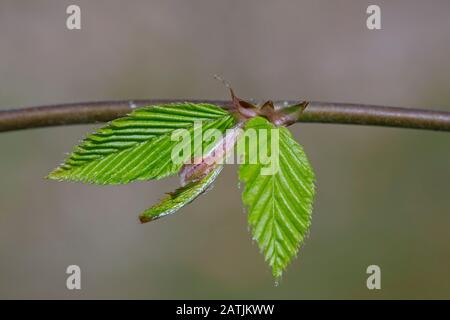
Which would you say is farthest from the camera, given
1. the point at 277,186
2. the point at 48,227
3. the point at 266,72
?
the point at 266,72

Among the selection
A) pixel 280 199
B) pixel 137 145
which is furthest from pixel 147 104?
pixel 280 199

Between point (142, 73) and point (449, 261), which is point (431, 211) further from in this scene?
point (142, 73)

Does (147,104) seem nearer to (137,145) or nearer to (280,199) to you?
(137,145)

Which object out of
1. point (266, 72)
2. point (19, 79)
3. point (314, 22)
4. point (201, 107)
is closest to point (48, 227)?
point (19, 79)

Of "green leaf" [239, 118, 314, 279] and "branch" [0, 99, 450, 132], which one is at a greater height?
"branch" [0, 99, 450, 132]
